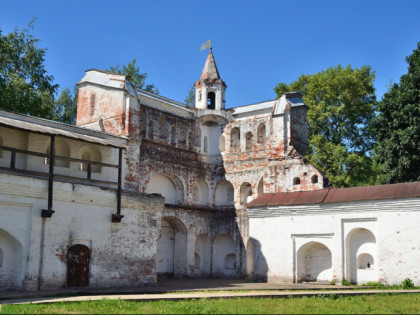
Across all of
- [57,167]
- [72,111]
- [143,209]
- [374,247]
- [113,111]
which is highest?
[72,111]

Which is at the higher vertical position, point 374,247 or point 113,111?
point 113,111

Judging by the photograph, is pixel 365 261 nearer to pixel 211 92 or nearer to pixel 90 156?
pixel 90 156

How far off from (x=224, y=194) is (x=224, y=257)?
3.65 m

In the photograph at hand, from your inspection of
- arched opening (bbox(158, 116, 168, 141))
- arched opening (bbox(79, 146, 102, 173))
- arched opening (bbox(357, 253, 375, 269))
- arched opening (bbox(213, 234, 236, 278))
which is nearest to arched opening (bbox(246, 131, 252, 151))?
arched opening (bbox(158, 116, 168, 141))

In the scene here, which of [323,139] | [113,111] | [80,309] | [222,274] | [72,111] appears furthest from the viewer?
[72,111]

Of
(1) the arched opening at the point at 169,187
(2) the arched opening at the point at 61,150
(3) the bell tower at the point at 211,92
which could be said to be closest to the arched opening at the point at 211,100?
(3) the bell tower at the point at 211,92

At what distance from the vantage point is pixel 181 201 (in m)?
28.5

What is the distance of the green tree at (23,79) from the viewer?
2914cm

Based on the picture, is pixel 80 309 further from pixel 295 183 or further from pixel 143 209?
pixel 295 183

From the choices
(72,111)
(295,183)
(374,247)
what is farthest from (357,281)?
(72,111)

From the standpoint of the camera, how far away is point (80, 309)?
11586mm

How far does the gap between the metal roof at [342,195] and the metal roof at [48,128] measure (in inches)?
285

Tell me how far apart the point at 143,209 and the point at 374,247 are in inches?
366

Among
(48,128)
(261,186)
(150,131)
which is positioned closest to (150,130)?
(150,131)
